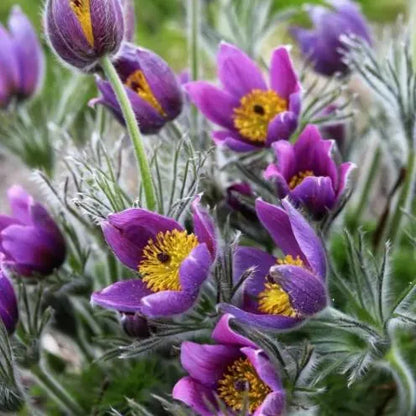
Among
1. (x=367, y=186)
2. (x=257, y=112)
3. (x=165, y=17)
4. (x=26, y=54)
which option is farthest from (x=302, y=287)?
(x=165, y=17)

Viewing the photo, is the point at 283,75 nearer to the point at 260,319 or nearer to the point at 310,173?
the point at 310,173

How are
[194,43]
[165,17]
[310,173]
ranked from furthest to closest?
[165,17], [194,43], [310,173]

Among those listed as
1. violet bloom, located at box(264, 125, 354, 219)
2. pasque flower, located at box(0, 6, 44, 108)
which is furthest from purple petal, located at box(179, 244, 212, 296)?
pasque flower, located at box(0, 6, 44, 108)

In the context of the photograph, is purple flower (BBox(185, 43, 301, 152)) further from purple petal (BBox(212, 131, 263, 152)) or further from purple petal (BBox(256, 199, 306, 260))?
purple petal (BBox(256, 199, 306, 260))

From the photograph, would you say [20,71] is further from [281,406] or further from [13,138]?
[281,406]

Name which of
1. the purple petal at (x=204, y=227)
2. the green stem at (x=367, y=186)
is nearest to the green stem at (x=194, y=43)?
the green stem at (x=367, y=186)
